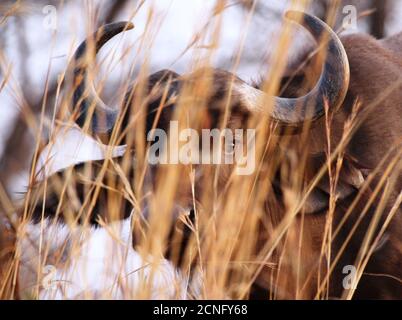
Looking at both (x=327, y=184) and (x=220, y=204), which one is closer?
(x=220, y=204)

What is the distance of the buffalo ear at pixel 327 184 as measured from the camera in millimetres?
4555

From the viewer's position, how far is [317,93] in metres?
4.60

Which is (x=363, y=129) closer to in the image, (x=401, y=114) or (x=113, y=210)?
(x=401, y=114)

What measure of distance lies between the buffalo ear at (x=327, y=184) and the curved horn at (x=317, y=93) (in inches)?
11.7

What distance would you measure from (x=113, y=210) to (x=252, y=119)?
119 centimetres

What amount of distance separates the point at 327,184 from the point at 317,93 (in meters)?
0.50

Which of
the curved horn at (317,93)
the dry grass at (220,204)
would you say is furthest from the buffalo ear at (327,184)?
the curved horn at (317,93)

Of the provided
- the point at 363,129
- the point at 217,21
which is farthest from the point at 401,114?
the point at 217,21

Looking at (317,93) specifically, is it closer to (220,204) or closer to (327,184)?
(327,184)

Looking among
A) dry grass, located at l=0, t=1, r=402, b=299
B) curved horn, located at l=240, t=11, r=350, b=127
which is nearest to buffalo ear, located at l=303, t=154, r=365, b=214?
dry grass, located at l=0, t=1, r=402, b=299

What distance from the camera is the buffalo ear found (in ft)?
14.9

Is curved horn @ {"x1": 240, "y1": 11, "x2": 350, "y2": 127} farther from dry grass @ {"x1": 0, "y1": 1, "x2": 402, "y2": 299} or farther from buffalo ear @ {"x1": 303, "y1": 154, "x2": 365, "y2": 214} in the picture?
buffalo ear @ {"x1": 303, "y1": 154, "x2": 365, "y2": 214}

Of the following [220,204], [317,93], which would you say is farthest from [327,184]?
[220,204]
